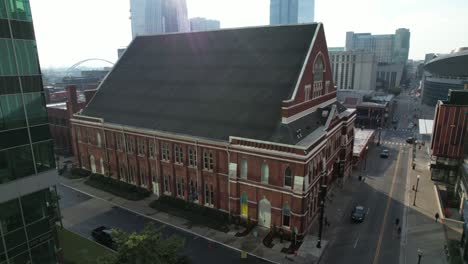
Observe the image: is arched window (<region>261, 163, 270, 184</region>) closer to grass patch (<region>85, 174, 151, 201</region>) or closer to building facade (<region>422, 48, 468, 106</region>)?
grass patch (<region>85, 174, 151, 201</region>)

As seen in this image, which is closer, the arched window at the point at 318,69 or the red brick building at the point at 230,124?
the red brick building at the point at 230,124

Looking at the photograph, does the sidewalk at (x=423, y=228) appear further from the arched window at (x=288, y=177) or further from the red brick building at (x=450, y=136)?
the arched window at (x=288, y=177)

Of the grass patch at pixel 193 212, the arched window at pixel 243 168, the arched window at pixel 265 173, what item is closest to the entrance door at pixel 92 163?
the grass patch at pixel 193 212

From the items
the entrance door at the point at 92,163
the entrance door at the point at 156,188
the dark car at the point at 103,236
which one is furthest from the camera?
the entrance door at the point at 92,163

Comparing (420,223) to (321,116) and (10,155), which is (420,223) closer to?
(321,116)

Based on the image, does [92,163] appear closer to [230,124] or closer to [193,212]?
[193,212]

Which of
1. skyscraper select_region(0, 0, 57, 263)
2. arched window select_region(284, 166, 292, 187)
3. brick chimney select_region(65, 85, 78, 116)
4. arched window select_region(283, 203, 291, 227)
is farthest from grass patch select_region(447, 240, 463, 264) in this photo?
brick chimney select_region(65, 85, 78, 116)

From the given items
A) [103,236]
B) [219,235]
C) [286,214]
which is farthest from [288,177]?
[103,236]

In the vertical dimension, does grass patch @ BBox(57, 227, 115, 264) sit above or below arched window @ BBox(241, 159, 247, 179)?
below
